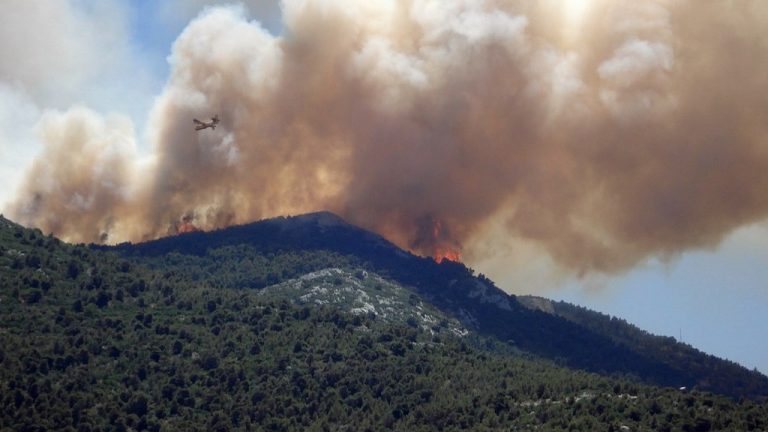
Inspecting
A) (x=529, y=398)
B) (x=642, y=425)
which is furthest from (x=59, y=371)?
(x=642, y=425)

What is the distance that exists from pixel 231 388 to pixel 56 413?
1055 inches

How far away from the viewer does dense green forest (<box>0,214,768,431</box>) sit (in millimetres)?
162125

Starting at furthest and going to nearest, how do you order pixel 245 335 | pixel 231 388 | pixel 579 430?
pixel 245 335 → pixel 231 388 → pixel 579 430

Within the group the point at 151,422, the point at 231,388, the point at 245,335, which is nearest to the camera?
the point at 151,422

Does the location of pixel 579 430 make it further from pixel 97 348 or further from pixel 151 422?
pixel 97 348

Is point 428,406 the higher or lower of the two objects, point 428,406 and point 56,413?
the higher

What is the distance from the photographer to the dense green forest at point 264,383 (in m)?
162

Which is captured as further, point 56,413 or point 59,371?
point 59,371

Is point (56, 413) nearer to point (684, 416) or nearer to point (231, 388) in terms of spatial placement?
point (231, 388)

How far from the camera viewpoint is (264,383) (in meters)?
181

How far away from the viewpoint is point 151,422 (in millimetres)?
166750

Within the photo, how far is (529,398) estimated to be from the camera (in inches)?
6772

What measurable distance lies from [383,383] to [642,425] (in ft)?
133

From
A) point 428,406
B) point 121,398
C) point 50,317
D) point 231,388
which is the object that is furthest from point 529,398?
point 50,317
